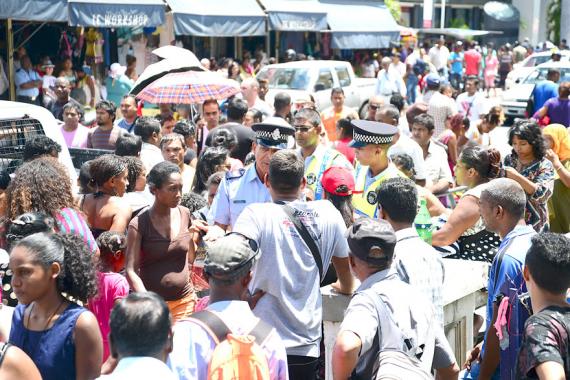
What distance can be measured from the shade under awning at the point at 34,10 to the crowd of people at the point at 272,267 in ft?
35.4

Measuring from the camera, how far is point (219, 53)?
2759 cm

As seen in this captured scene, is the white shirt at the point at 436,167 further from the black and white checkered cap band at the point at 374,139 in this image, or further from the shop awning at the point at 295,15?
the shop awning at the point at 295,15

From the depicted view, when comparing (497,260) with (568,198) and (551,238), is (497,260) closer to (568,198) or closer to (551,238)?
(551,238)

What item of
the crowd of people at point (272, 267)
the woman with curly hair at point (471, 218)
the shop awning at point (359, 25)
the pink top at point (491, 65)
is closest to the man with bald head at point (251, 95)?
the crowd of people at point (272, 267)

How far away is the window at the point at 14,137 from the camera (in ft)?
21.3

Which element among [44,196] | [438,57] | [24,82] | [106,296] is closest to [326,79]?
[24,82]

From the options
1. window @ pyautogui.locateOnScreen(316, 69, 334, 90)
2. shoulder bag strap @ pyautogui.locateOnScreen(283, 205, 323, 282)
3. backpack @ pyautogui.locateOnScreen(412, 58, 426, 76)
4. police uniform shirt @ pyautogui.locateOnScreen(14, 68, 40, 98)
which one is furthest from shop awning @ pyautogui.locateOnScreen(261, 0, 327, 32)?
shoulder bag strap @ pyautogui.locateOnScreen(283, 205, 323, 282)

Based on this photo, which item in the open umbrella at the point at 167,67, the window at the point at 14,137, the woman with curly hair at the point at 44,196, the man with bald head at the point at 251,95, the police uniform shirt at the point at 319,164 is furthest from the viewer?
the man with bald head at the point at 251,95

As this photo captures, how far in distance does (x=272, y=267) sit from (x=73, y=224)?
1.27 metres

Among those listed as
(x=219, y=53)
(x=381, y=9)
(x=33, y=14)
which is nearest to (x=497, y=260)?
(x=33, y=14)

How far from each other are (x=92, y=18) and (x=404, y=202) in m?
15.2

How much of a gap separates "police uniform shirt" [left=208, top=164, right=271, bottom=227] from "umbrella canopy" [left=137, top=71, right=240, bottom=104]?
15.5ft

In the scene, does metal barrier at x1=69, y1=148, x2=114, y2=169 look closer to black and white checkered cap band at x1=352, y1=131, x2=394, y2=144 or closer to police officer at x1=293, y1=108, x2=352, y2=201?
police officer at x1=293, y1=108, x2=352, y2=201

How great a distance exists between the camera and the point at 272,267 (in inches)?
180
